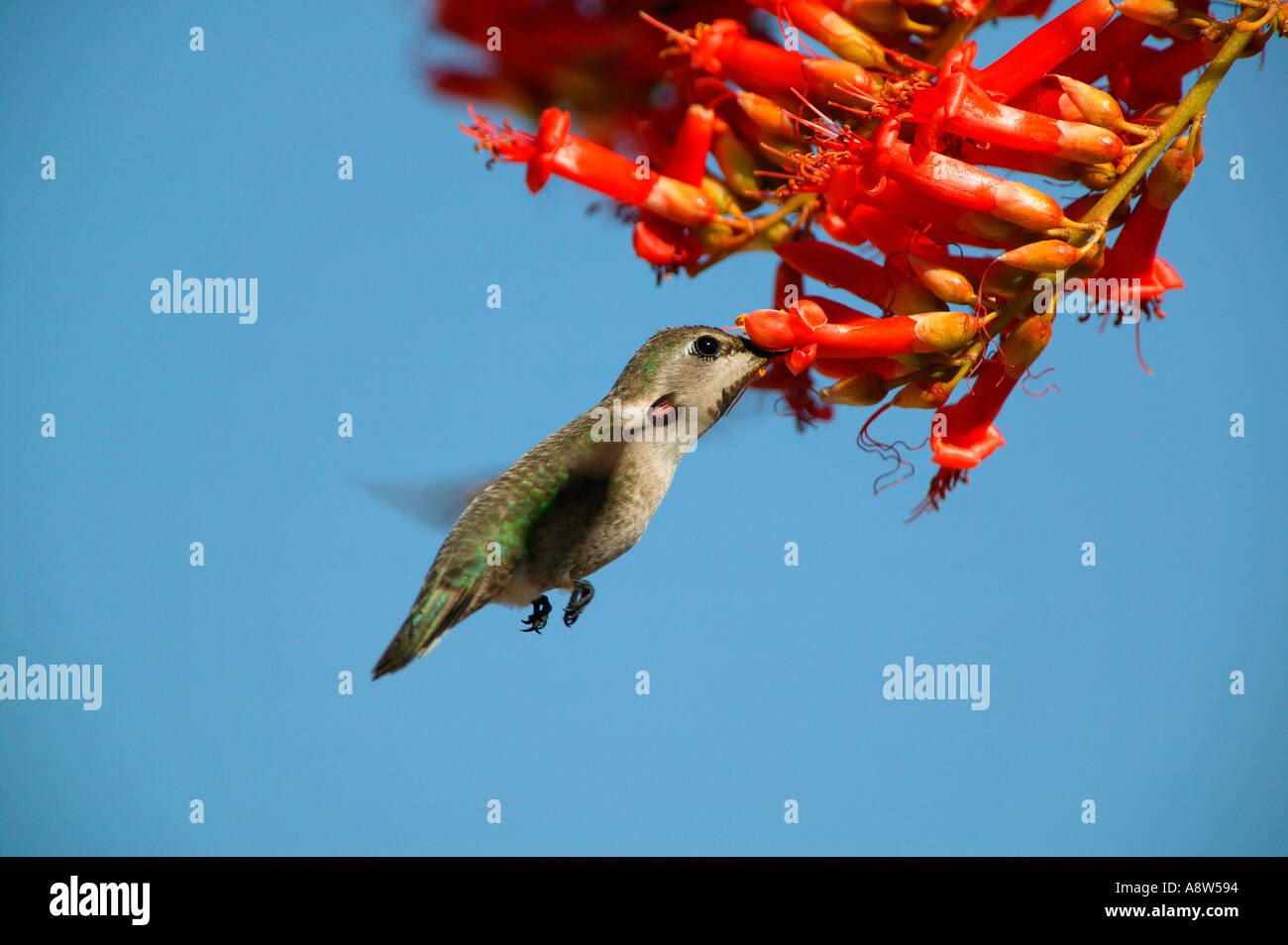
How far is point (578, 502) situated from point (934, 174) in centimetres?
118

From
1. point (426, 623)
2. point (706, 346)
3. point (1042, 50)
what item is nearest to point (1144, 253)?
point (1042, 50)

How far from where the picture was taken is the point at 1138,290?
2.93 meters

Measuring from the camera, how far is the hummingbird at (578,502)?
3.03m

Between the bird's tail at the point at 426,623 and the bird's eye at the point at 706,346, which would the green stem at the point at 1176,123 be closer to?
the bird's eye at the point at 706,346

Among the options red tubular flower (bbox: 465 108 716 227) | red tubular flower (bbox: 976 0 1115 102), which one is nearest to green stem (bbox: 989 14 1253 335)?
red tubular flower (bbox: 976 0 1115 102)

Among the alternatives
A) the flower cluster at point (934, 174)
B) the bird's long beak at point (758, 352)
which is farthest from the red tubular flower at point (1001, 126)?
the bird's long beak at point (758, 352)

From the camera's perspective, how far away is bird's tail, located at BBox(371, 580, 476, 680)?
2.90 metres

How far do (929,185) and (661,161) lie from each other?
1.01m

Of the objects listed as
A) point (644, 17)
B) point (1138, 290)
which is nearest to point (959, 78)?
point (1138, 290)

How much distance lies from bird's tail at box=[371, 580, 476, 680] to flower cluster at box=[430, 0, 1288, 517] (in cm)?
93

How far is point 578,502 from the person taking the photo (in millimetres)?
3260

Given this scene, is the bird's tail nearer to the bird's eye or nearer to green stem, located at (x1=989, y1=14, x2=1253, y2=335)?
the bird's eye

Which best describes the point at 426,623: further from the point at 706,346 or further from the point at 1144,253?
the point at 1144,253

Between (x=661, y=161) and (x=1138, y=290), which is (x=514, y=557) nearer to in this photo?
(x=661, y=161)
